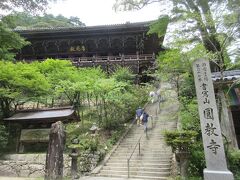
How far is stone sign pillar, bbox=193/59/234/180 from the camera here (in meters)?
7.97

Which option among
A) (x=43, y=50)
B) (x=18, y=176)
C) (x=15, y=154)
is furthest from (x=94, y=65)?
(x=18, y=176)

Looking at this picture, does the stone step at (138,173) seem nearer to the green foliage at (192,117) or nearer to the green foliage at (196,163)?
the green foliage at (196,163)

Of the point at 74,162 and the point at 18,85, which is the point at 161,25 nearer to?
the point at 18,85

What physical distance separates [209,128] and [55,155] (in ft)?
19.3

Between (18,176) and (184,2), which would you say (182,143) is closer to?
(18,176)

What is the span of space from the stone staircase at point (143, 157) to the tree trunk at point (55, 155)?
3.75 meters

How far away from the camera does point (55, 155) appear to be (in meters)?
9.95

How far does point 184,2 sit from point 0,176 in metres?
16.1

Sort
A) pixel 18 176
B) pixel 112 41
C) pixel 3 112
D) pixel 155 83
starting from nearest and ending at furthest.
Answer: pixel 18 176 → pixel 3 112 → pixel 155 83 → pixel 112 41

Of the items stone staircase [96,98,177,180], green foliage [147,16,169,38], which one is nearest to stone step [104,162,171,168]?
stone staircase [96,98,177,180]

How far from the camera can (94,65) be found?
29.4 m

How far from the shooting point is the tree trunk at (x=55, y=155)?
9.71m

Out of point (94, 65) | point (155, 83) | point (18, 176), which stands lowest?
point (18, 176)

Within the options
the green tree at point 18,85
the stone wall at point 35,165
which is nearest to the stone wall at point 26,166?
the stone wall at point 35,165
